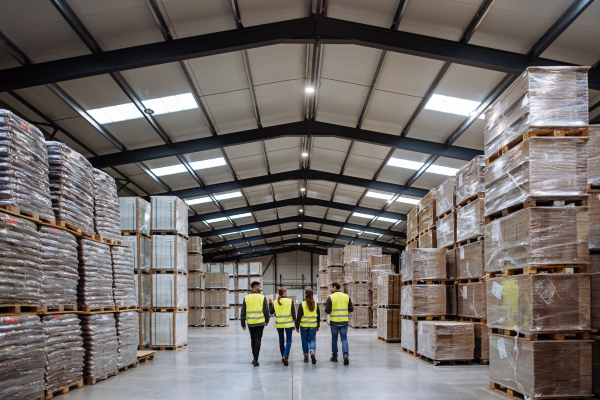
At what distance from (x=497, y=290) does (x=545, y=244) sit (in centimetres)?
95

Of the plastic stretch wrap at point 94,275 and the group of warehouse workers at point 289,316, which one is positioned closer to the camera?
the plastic stretch wrap at point 94,275

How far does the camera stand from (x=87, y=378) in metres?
6.16

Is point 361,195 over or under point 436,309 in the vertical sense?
over

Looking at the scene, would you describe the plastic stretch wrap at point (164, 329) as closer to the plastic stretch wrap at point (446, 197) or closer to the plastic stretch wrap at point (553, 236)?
the plastic stretch wrap at point (446, 197)

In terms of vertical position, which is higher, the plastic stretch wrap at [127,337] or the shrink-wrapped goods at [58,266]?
the shrink-wrapped goods at [58,266]

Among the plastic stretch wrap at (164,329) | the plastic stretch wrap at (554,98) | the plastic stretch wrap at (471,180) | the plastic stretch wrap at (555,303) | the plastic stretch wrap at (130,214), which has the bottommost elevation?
the plastic stretch wrap at (164,329)

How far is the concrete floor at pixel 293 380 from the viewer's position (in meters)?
5.52

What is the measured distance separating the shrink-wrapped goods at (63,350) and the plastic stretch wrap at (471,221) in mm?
5963

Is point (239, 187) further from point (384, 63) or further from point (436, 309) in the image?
point (436, 309)

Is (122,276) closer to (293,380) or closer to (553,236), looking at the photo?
(293,380)

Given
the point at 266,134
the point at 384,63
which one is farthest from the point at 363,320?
the point at 384,63

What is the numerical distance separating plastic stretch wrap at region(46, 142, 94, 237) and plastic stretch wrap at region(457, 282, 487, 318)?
6.02 metres

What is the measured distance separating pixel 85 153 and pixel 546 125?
11.4 meters

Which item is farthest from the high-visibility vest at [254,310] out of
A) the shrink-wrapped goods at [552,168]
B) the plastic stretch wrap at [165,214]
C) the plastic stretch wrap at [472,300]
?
the shrink-wrapped goods at [552,168]
